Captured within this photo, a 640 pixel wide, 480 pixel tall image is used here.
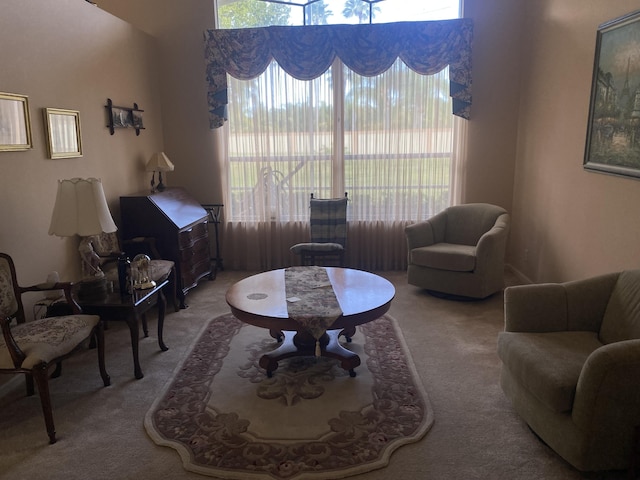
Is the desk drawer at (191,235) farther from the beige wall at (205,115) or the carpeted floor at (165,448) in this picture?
the carpeted floor at (165,448)

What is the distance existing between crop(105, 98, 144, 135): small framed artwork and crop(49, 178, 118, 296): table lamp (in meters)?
1.48

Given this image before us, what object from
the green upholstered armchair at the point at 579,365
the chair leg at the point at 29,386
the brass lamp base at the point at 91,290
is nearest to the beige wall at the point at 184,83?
the brass lamp base at the point at 91,290

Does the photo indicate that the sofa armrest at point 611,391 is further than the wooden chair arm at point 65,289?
No

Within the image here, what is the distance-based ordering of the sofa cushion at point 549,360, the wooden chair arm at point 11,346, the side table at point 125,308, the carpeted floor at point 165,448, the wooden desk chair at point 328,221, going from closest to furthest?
the sofa cushion at point 549,360 → the carpeted floor at point 165,448 → the wooden chair arm at point 11,346 → the side table at point 125,308 → the wooden desk chair at point 328,221

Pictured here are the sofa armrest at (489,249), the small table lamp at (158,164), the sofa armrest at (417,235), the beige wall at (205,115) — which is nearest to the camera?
the beige wall at (205,115)

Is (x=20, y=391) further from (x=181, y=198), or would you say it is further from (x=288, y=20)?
(x=288, y=20)

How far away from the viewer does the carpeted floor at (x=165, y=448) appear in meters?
2.14

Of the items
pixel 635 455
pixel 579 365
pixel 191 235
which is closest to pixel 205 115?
pixel 191 235

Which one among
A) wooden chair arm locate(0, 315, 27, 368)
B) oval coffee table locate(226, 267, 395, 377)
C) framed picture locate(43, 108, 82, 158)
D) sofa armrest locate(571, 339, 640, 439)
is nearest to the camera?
Result: sofa armrest locate(571, 339, 640, 439)

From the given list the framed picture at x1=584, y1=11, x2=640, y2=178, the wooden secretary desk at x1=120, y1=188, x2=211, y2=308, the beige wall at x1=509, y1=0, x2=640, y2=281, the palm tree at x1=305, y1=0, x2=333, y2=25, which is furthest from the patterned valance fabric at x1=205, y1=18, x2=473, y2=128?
the wooden secretary desk at x1=120, y1=188, x2=211, y2=308

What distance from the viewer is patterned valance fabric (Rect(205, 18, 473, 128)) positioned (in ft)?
15.9

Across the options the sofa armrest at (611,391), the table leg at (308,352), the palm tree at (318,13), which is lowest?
the table leg at (308,352)

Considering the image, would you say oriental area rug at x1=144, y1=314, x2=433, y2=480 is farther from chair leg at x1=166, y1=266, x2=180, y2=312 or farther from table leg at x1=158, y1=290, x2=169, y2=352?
chair leg at x1=166, y1=266, x2=180, y2=312

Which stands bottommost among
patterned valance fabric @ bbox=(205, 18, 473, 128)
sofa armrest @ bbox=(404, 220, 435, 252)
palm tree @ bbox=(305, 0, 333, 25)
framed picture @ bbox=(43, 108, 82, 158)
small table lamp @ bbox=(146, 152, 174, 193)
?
sofa armrest @ bbox=(404, 220, 435, 252)
